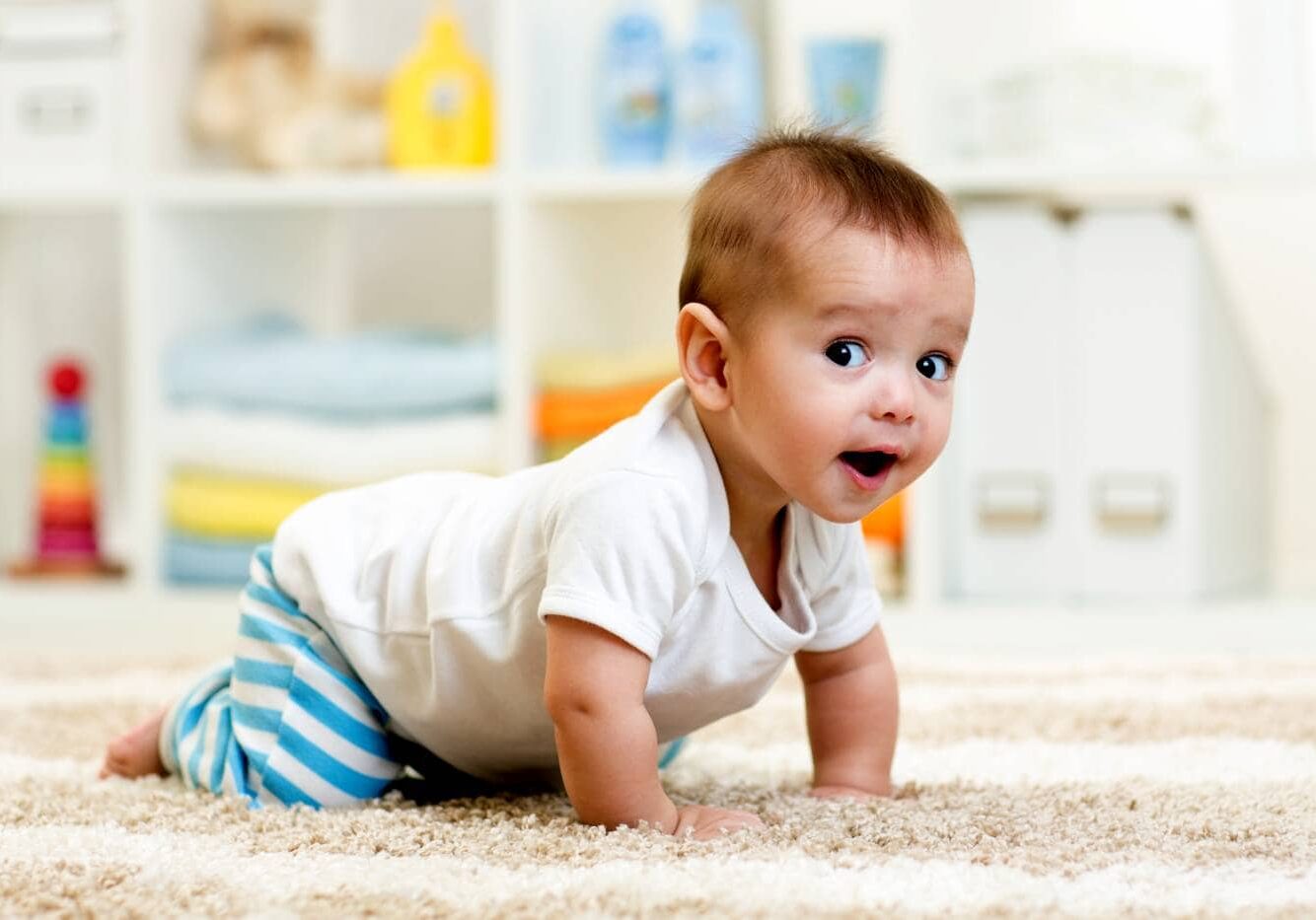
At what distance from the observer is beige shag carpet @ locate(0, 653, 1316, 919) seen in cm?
69

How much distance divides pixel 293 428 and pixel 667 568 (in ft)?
3.43

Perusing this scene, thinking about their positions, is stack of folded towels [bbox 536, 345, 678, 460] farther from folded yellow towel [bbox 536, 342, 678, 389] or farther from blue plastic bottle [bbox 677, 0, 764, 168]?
blue plastic bottle [bbox 677, 0, 764, 168]

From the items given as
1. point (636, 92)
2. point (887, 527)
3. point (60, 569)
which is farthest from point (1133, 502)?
point (60, 569)

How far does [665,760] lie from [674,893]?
1.07 ft

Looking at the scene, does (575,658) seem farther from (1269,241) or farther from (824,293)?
(1269,241)

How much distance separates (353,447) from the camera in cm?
178

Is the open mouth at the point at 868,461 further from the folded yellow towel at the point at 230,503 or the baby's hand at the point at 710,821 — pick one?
the folded yellow towel at the point at 230,503

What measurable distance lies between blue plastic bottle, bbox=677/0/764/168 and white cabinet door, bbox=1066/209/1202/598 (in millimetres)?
392

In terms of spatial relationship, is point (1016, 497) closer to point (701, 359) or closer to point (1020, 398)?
point (1020, 398)

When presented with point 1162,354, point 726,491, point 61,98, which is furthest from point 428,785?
point 61,98

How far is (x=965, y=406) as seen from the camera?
1.78 metres

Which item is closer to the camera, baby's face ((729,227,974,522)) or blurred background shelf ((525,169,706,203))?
baby's face ((729,227,974,522))

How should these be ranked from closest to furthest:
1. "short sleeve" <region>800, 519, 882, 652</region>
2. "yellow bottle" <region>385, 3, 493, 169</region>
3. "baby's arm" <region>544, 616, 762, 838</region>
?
1. "baby's arm" <region>544, 616, 762, 838</region>
2. "short sleeve" <region>800, 519, 882, 652</region>
3. "yellow bottle" <region>385, 3, 493, 169</region>

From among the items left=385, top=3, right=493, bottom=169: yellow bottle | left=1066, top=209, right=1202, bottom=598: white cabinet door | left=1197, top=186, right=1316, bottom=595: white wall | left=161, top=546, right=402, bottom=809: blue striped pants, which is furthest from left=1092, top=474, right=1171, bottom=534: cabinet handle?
left=161, top=546, right=402, bottom=809: blue striped pants
